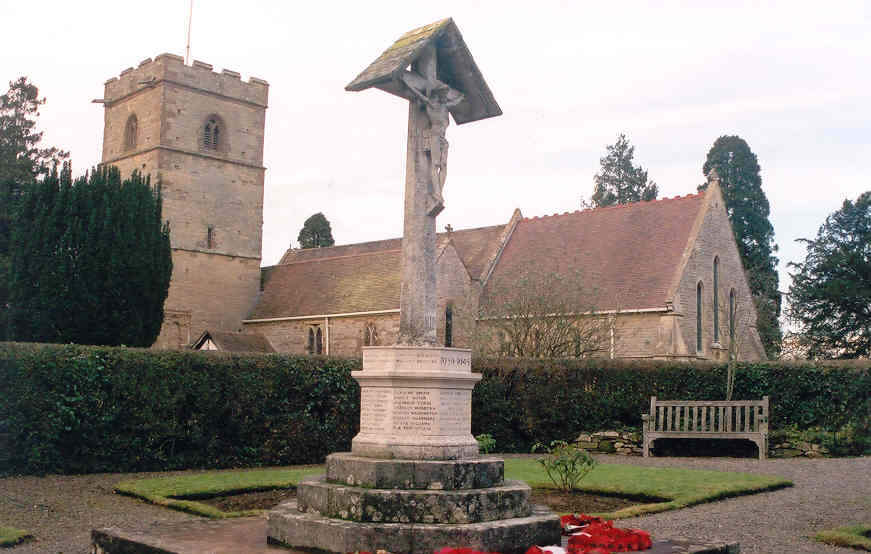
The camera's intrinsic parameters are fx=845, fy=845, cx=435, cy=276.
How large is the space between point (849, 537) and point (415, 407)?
492 cm

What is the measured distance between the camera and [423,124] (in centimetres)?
866

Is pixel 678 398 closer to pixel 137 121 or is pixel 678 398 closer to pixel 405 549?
pixel 405 549

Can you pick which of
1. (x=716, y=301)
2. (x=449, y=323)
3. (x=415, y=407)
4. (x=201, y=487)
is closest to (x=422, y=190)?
(x=415, y=407)

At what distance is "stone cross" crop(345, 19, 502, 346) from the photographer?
8133mm

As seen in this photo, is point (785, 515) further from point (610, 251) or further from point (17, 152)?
point (17, 152)

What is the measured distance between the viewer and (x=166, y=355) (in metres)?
15.3

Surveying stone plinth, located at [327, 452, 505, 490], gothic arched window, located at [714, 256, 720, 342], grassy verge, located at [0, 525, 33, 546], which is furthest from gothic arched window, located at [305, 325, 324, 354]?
stone plinth, located at [327, 452, 505, 490]

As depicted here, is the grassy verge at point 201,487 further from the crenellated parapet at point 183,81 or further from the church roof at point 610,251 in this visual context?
the crenellated parapet at point 183,81

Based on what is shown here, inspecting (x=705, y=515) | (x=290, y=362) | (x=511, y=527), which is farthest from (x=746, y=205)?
(x=511, y=527)

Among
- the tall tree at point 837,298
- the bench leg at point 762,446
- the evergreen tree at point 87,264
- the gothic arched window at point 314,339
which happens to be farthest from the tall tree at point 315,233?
the bench leg at point 762,446

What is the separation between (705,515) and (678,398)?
9344 millimetres

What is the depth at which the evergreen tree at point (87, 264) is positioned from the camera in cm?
2742

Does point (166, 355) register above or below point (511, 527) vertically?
above

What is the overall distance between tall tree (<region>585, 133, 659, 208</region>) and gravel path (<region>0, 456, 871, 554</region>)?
46.6 metres
